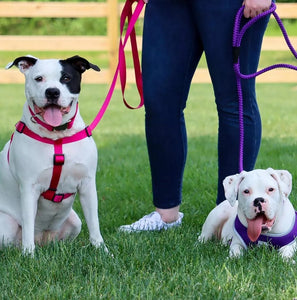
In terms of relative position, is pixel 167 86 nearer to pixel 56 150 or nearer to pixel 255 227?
pixel 56 150

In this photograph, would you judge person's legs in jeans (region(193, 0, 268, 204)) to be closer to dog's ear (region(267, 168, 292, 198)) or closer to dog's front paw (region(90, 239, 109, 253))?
dog's ear (region(267, 168, 292, 198))

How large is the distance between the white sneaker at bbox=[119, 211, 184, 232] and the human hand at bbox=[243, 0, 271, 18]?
1.36 meters

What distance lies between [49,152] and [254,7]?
50.1 inches

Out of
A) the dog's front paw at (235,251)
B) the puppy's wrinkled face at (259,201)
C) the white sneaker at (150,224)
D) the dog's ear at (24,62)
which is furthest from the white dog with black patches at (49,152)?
the puppy's wrinkled face at (259,201)

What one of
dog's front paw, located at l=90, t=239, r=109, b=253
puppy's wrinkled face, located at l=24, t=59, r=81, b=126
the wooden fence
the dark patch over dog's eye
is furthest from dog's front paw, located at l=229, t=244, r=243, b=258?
the wooden fence

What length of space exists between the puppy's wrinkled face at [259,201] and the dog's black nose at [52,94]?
1.00 metres

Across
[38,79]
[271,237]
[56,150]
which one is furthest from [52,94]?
[271,237]

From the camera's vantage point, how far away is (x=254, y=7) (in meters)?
3.42

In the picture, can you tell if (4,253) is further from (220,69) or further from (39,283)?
(220,69)

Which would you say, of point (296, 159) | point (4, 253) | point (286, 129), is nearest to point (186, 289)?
point (4, 253)

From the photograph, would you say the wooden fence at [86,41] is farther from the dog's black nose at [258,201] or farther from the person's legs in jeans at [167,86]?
the dog's black nose at [258,201]

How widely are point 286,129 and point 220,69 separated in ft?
14.0

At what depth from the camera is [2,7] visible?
12859 mm

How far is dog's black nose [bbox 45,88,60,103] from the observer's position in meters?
3.25
